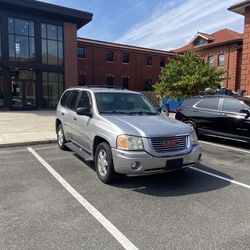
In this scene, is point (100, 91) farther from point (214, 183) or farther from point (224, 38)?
point (224, 38)

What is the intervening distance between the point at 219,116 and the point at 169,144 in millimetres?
5154

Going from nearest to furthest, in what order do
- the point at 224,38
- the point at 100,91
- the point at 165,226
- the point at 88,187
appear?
the point at 165,226
the point at 88,187
the point at 100,91
the point at 224,38

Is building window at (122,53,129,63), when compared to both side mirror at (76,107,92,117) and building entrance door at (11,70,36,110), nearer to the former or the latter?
building entrance door at (11,70,36,110)

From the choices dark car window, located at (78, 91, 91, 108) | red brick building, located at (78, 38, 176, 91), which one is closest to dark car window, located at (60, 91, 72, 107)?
dark car window, located at (78, 91, 91, 108)

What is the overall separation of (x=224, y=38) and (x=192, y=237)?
3726cm

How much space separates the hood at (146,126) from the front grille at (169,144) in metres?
0.09

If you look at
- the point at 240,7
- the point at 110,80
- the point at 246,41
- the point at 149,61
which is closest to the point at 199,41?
the point at 149,61

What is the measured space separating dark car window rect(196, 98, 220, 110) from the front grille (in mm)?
5151

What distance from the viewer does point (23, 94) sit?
2342 cm

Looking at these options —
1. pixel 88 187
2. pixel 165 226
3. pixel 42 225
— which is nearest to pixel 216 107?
pixel 88 187

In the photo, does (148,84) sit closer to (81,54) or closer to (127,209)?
(81,54)

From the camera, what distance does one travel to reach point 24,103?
23516 mm

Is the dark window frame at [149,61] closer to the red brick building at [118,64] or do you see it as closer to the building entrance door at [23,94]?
the red brick building at [118,64]

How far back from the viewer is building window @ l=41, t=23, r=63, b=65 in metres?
23.8
